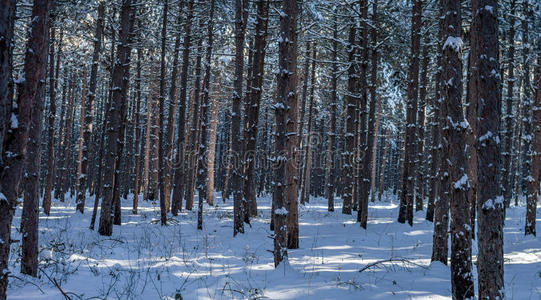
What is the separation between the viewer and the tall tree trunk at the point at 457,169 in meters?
5.29

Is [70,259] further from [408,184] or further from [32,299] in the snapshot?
[408,184]

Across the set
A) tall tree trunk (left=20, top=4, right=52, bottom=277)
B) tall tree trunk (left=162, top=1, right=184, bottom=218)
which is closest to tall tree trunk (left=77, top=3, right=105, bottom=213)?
tall tree trunk (left=162, top=1, right=184, bottom=218)

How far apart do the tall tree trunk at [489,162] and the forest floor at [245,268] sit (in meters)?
1.08

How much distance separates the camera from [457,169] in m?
5.45

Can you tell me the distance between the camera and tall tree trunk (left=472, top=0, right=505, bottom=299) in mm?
4449

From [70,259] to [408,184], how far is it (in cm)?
1193

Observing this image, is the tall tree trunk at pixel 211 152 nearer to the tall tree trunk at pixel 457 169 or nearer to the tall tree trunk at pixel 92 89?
the tall tree trunk at pixel 92 89

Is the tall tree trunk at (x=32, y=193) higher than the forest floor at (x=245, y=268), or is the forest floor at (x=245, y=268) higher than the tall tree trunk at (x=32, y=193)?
the tall tree trunk at (x=32, y=193)

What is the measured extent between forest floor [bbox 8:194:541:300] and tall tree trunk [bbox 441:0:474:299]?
446 mm

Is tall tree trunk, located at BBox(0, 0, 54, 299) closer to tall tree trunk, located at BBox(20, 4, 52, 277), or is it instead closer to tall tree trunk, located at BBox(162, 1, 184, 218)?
tall tree trunk, located at BBox(20, 4, 52, 277)

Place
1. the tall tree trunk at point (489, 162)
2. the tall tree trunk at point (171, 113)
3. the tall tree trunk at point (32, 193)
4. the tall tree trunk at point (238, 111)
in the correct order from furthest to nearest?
1. the tall tree trunk at point (171, 113)
2. the tall tree trunk at point (238, 111)
3. the tall tree trunk at point (32, 193)
4. the tall tree trunk at point (489, 162)

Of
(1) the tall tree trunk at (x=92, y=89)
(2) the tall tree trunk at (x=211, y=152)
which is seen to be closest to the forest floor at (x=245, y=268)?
(1) the tall tree trunk at (x=92, y=89)

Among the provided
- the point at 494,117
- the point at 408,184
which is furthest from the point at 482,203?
the point at 408,184

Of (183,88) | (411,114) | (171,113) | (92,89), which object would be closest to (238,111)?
(183,88)
